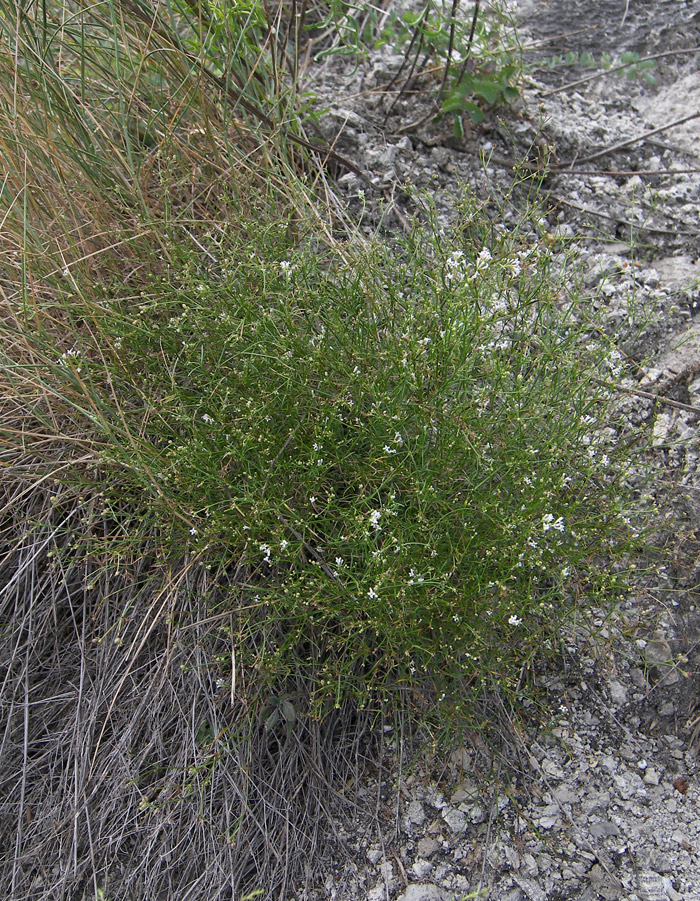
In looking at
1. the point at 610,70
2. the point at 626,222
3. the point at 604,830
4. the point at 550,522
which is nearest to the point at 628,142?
the point at 626,222

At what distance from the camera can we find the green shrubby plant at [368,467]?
175 cm

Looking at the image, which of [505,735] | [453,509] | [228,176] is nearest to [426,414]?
[453,509]

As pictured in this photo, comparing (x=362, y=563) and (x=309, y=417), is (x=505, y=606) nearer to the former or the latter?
(x=362, y=563)

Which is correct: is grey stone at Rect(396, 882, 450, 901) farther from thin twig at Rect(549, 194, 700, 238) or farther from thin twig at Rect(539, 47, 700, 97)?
thin twig at Rect(539, 47, 700, 97)

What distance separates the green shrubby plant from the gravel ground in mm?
224

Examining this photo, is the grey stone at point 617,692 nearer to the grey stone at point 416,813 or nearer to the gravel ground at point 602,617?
the gravel ground at point 602,617

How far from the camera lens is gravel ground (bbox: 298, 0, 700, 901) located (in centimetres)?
176

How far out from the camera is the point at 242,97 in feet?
8.30

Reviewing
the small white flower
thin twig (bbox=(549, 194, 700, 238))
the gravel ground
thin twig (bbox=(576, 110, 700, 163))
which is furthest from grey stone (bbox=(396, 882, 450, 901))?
thin twig (bbox=(576, 110, 700, 163))

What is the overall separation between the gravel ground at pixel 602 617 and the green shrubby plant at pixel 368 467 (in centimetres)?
22

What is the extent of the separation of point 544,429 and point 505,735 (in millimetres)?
836

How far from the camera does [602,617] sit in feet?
6.63

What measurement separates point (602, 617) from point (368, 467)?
828 mm

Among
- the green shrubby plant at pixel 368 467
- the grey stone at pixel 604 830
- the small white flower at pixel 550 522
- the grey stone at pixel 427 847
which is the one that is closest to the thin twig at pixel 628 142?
the green shrubby plant at pixel 368 467
